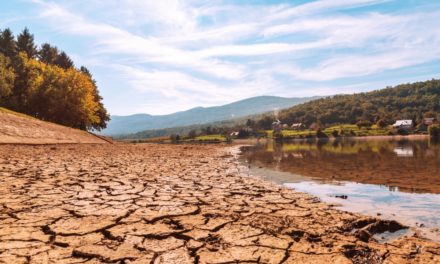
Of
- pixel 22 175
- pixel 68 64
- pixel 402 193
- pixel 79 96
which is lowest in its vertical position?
pixel 402 193

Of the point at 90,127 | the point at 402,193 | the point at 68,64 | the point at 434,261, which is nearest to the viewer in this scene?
the point at 434,261

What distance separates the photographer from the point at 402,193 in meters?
8.60

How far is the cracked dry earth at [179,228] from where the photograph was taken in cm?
388

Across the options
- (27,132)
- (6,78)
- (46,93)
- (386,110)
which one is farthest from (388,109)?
(27,132)

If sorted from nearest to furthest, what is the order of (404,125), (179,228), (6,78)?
1. (179,228)
2. (6,78)
3. (404,125)

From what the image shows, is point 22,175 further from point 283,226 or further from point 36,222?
point 283,226

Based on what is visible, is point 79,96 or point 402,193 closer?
point 402,193

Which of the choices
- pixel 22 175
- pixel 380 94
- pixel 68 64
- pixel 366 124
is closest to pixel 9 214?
pixel 22 175

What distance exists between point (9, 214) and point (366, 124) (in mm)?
106389

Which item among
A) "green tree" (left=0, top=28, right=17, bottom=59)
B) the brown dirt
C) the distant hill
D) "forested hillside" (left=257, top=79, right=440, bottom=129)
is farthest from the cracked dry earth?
the distant hill

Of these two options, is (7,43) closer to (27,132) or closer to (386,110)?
(27,132)

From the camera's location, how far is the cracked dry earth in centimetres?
388

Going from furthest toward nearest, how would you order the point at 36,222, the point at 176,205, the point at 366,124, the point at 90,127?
1. the point at 366,124
2. the point at 90,127
3. the point at 176,205
4. the point at 36,222

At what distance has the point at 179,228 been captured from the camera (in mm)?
4852
